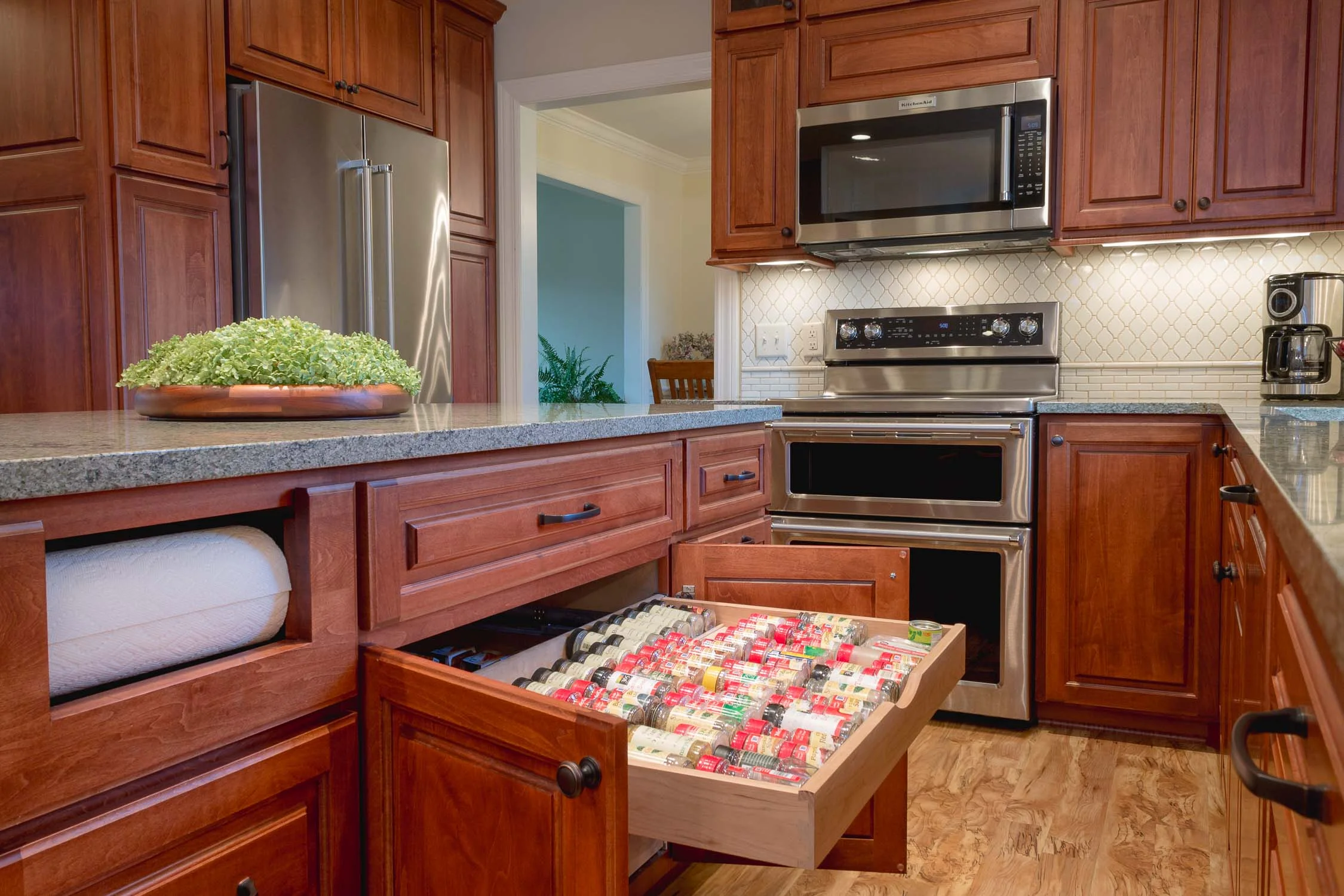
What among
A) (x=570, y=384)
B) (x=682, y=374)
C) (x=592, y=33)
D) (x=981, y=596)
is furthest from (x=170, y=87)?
(x=570, y=384)

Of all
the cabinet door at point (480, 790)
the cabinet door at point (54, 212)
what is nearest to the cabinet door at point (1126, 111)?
the cabinet door at point (480, 790)

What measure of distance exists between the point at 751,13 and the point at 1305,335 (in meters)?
1.95

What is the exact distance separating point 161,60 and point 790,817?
9.31 ft

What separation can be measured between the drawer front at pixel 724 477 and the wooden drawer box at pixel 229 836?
851 mm

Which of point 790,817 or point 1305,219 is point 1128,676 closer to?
point 1305,219

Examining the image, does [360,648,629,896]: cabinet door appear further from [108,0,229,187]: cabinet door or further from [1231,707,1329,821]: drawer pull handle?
[108,0,229,187]: cabinet door

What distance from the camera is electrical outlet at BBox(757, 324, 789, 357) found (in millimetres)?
3648

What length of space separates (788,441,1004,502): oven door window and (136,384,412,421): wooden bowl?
1.90m

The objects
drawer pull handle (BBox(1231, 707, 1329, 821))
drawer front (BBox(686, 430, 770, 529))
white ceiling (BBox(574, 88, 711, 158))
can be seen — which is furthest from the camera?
white ceiling (BBox(574, 88, 711, 158))

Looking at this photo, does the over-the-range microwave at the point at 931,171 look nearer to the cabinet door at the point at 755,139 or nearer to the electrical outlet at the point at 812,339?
the cabinet door at the point at 755,139

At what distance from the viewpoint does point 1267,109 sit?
2.73m

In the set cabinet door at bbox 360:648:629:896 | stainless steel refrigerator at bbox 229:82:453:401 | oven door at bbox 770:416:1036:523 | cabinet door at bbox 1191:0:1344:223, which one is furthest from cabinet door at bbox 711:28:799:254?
cabinet door at bbox 360:648:629:896

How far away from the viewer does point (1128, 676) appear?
2.74 meters

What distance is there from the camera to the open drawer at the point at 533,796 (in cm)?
80
